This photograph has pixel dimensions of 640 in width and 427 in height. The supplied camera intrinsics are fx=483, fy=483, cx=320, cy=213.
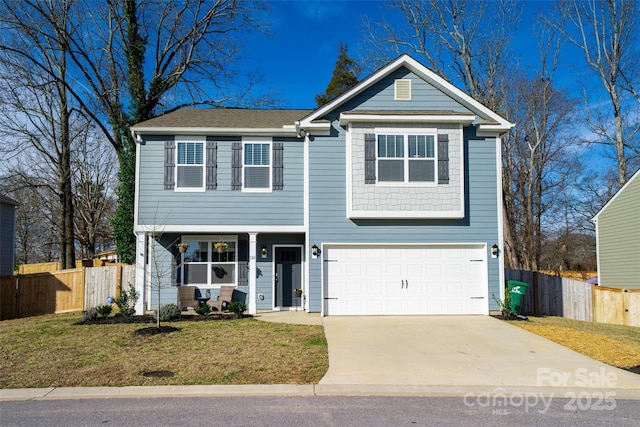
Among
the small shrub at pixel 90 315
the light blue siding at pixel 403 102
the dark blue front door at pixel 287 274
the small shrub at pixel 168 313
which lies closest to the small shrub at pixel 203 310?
the small shrub at pixel 168 313

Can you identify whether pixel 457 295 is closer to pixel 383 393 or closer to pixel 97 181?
pixel 383 393

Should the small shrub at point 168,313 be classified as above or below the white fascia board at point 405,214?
below

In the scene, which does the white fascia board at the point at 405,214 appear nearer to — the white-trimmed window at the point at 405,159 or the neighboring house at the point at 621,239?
the white-trimmed window at the point at 405,159

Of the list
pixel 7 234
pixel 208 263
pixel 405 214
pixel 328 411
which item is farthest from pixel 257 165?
pixel 7 234

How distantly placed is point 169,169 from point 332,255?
18.6 ft

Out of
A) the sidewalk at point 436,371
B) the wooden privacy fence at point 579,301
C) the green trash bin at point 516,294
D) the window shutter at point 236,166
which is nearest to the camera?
the sidewalk at point 436,371

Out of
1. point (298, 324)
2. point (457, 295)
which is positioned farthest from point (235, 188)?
point (457, 295)

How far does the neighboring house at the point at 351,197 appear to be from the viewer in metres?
14.3

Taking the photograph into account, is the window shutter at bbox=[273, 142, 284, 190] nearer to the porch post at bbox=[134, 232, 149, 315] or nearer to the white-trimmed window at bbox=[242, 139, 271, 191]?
the white-trimmed window at bbox=[242, 139, 271, 191]

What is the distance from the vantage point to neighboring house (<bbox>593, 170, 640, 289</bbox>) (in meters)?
19.5

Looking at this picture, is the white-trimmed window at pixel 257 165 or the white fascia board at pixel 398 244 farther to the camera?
the white-trimmed window at pixel 257 165

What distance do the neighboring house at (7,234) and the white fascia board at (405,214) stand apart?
A: 1356cm

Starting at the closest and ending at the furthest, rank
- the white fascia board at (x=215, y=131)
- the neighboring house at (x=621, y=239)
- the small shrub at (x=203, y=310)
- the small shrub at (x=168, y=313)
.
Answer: the small shrub at (x=168, y=313) < the small shrub at (x=203, y=310) < the white fascia board at (x=215, y=131) < the neighboring house at (x=621, y=239)

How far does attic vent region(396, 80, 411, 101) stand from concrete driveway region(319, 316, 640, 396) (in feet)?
22.3
